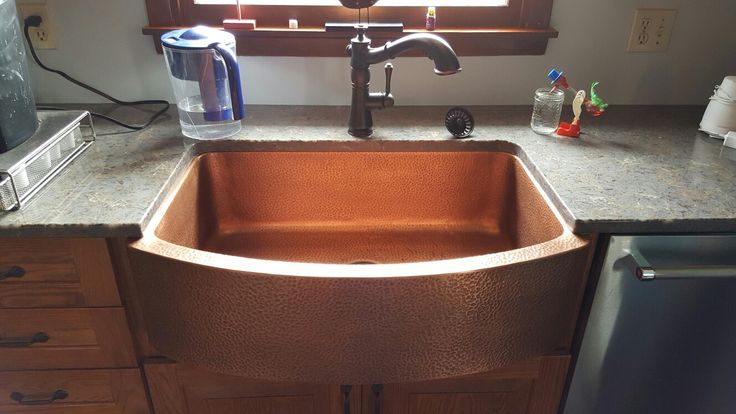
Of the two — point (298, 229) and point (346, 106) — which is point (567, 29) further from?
point (298, 229)

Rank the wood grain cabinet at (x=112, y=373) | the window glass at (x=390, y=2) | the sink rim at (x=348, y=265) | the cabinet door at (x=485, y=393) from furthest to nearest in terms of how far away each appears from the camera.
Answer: the window glass at (x=390, y=2) → the cabinet door at (x=485, y=393) → the wood grain cabinet at (x=112, y=373) → the sink rim at (x=348, y=265)

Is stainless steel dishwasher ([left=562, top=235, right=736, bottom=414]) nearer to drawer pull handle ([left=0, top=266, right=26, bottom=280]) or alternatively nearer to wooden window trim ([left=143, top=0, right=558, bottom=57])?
wooden window trim ([left=143, top=0, right=558, bottom=57])

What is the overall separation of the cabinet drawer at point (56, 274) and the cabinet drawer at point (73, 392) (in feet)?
0.47

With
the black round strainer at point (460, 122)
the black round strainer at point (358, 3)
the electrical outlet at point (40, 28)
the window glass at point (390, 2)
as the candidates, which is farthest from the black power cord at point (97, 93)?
the black round strainer at point (460, 122)

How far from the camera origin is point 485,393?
97cm

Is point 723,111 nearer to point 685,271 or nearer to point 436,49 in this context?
point 685,271

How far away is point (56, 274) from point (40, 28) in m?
0.64

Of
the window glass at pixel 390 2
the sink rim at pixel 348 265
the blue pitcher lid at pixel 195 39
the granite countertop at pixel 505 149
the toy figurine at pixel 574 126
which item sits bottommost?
the sink rim at pixel 348 265

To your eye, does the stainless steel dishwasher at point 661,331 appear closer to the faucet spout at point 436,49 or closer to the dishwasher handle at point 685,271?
the dishwasher handle at point 685,271

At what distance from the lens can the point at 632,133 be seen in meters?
1.16

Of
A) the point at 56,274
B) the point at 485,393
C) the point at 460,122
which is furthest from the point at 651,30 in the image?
the point at 56,274

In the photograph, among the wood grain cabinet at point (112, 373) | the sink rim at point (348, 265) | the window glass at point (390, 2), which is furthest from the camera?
the window glass at point (390, 2)

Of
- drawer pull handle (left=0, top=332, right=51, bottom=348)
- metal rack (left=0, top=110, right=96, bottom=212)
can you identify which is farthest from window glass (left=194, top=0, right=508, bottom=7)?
drawer pull handle (left=0, top=332, right=51, bottom=348)

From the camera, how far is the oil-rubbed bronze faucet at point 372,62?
979 mm
